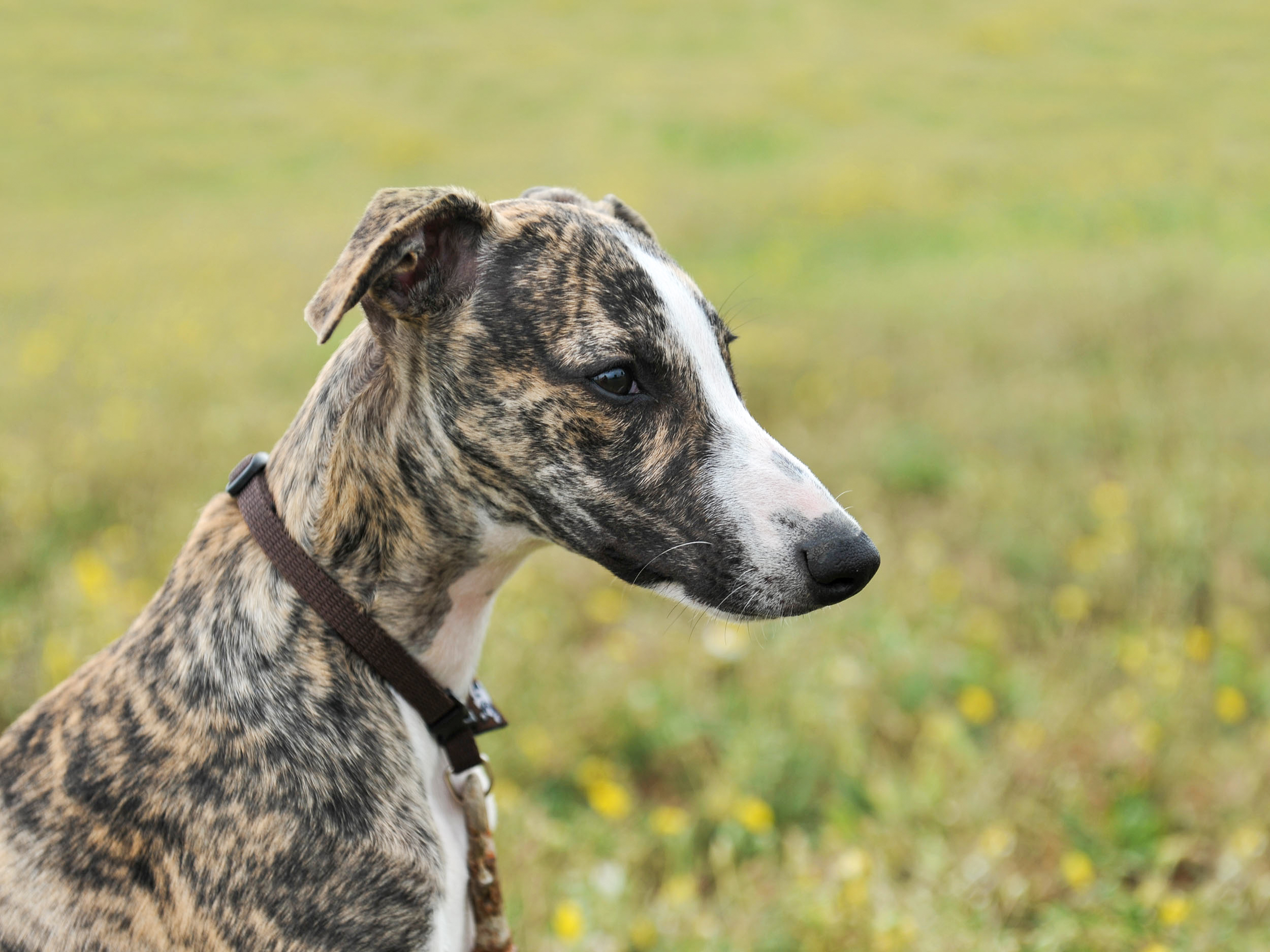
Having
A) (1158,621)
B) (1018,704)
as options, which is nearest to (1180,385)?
(1158,621)

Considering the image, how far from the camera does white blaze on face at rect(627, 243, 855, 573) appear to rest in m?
2.25

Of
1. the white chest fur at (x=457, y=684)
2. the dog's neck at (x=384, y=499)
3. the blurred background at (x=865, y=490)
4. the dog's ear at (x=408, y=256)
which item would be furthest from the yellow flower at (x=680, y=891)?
the dog's ear at (x=408, y=256)

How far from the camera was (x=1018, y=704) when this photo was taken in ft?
13.7

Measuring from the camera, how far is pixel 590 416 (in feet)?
7.60

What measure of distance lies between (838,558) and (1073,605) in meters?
2.94

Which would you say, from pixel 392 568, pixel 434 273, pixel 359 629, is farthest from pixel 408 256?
pixel 359 629

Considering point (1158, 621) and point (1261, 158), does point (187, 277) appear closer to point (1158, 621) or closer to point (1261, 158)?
point (1158, 621)

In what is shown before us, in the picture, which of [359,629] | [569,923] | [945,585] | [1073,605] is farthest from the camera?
[945,585]

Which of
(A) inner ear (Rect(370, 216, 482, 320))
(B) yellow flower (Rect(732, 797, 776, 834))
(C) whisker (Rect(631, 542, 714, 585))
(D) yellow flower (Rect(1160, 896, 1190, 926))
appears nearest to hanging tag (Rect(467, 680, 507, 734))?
(C) whisker (Rect(631, 542, 714, 585))

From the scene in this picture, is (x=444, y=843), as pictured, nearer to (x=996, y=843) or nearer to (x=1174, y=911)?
(x=996, y=843)

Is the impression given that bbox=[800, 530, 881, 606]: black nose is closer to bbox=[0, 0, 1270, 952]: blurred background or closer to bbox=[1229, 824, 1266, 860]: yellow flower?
bbox=[0, 0, 1270, 952]: blurred background

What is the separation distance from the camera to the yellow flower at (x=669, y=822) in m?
3.48

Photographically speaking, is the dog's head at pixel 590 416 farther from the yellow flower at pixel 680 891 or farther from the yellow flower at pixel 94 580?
the yellow flower at pixel 94 580

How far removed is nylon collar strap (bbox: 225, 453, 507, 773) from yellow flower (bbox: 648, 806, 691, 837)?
1.21 metres
